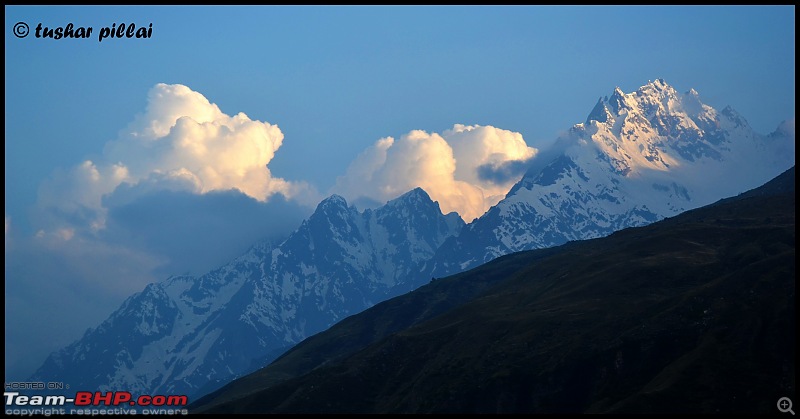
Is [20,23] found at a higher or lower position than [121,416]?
higher

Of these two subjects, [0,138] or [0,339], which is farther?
[0,339]

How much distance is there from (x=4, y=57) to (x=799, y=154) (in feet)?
445

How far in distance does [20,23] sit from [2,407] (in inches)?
2690

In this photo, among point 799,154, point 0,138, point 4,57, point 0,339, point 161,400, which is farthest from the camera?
point 799,154

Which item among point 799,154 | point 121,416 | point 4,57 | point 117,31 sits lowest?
point 121,416

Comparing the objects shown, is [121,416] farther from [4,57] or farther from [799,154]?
[799,154]

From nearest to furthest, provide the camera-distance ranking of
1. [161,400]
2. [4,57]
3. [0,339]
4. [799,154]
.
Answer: [4,57] < [0,339] < [161,400] < [799,154]

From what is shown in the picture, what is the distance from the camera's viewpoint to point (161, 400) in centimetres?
18362

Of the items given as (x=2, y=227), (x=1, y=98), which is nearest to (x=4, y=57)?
(x=1, y=98)

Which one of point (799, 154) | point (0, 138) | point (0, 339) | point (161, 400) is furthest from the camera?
point (799, 154)

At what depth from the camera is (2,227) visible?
506 feet

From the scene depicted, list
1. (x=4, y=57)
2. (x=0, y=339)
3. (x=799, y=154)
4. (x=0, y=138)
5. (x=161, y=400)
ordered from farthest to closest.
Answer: (x=799, y=154) → (x=161, y=400) → (x=0, y=339) → (x=4, y=57) → (x=0, y=138)

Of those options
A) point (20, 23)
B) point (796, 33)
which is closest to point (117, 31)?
point (20, 23)

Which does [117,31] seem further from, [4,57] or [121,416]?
[121,416]
